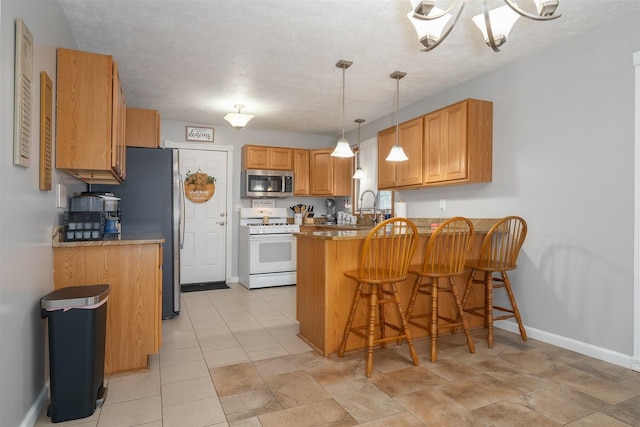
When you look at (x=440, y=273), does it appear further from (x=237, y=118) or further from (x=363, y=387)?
(x=237, y=118)

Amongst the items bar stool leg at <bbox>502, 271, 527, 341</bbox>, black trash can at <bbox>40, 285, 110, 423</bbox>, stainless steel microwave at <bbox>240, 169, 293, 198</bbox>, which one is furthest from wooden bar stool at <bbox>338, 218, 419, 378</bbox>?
stainless steel microwave at <bbox>240, 169, 293, 198</bbox>

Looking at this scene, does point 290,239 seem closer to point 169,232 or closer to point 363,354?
point 169,232

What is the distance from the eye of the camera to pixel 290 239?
5641 mm

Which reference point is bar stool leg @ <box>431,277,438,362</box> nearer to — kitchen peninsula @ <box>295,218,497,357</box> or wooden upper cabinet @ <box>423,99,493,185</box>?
kitchen peninsula @ <box>295,218,497,357</box>

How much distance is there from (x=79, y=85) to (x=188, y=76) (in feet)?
4.98

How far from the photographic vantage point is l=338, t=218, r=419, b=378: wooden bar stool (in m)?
2.58

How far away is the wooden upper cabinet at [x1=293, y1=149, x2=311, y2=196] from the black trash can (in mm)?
4253

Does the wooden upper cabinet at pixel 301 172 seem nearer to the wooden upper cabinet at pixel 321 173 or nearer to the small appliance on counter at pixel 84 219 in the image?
the wooden upper cabinet at pixel 321 173

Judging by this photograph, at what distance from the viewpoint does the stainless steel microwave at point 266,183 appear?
577 cm

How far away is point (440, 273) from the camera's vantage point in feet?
9.19

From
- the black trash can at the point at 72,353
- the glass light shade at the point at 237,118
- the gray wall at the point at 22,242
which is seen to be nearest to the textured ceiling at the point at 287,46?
the glass light shade at the point at 237,118

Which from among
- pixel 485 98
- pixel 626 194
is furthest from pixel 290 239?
pixel 626 194

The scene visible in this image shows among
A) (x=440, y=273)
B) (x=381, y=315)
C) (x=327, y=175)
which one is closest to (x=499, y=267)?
(x=440, y=273)

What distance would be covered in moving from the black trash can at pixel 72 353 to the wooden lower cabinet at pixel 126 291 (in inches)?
16.5
